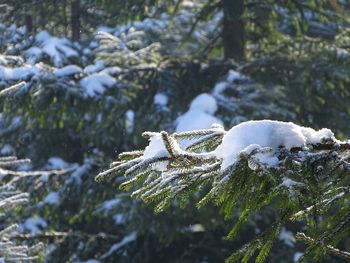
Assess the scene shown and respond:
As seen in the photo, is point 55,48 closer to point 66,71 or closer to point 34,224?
point 66,71

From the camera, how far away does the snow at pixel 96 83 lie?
7.37m

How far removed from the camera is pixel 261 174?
191 centimetres

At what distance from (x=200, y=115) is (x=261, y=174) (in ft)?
17.3

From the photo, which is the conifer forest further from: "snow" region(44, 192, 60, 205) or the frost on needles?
the frost on needles

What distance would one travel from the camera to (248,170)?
1980 mm

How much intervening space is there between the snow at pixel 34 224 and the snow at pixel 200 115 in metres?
2.97

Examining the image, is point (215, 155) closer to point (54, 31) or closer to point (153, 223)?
point (153, 223)

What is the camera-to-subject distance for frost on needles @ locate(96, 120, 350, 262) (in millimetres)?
1953

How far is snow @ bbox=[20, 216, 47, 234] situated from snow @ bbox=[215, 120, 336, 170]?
23.9 ft

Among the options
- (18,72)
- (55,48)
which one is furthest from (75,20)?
(18,72)

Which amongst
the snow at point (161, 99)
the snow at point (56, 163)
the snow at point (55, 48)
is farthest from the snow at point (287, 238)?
the snow at point (55, 48)

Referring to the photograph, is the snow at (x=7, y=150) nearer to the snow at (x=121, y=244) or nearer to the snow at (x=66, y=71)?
the snow at (x=121, y=244)

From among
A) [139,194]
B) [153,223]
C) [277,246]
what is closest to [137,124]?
[153,223]

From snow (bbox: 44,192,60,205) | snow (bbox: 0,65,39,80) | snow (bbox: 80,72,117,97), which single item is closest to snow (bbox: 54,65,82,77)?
snow (bbox: 80,72,117,97)
